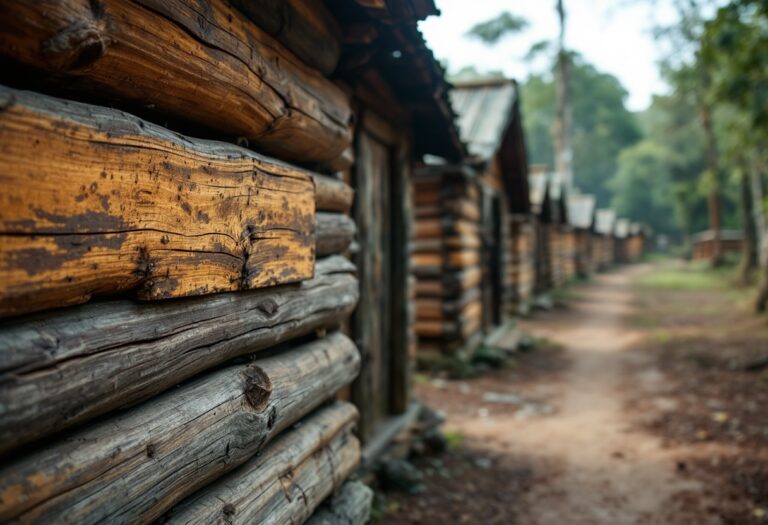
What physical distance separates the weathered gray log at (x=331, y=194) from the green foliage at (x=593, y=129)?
52.1m

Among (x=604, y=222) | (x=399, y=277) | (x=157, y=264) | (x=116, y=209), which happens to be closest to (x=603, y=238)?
(x=604, y=222)

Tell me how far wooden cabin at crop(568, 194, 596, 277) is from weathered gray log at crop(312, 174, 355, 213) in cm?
2524

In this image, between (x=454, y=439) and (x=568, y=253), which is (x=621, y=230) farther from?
(x=454, y=439)

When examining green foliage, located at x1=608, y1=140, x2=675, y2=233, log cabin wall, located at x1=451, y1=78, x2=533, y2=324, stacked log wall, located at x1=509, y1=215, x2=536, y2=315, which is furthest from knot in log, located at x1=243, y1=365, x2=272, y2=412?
green foliage, located at x1=608, y1=140, x2=675, y2=233

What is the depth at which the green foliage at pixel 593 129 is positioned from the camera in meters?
54.6

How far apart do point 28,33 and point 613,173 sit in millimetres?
64895

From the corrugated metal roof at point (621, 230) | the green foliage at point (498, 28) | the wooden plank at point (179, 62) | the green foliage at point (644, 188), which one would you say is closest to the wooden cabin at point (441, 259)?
the wooden plank at point (179, 62)

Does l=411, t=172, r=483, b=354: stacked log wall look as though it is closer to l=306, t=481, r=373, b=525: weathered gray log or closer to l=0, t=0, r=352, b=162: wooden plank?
l=306, t=481, r=373, b=525: weathered gray log

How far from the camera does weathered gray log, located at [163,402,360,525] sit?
5.97 ft

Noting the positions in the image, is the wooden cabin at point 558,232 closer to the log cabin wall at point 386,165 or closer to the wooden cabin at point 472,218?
the wooden cabin at point 472,218

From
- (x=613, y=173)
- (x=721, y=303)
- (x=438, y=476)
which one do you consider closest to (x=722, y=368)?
(x=438, y=476)

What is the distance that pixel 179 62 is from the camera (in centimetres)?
168

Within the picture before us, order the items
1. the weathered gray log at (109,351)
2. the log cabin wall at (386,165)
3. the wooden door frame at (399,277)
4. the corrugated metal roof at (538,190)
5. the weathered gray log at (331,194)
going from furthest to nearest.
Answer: the corrugated metal roof at (538,190) → the wooden door frame at (399,277) → the log cabin wall at (386,165) → the weathered gray log at (331,194) → the weathered gray log at (109,351)

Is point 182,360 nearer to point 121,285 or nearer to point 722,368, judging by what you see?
point 121,285
